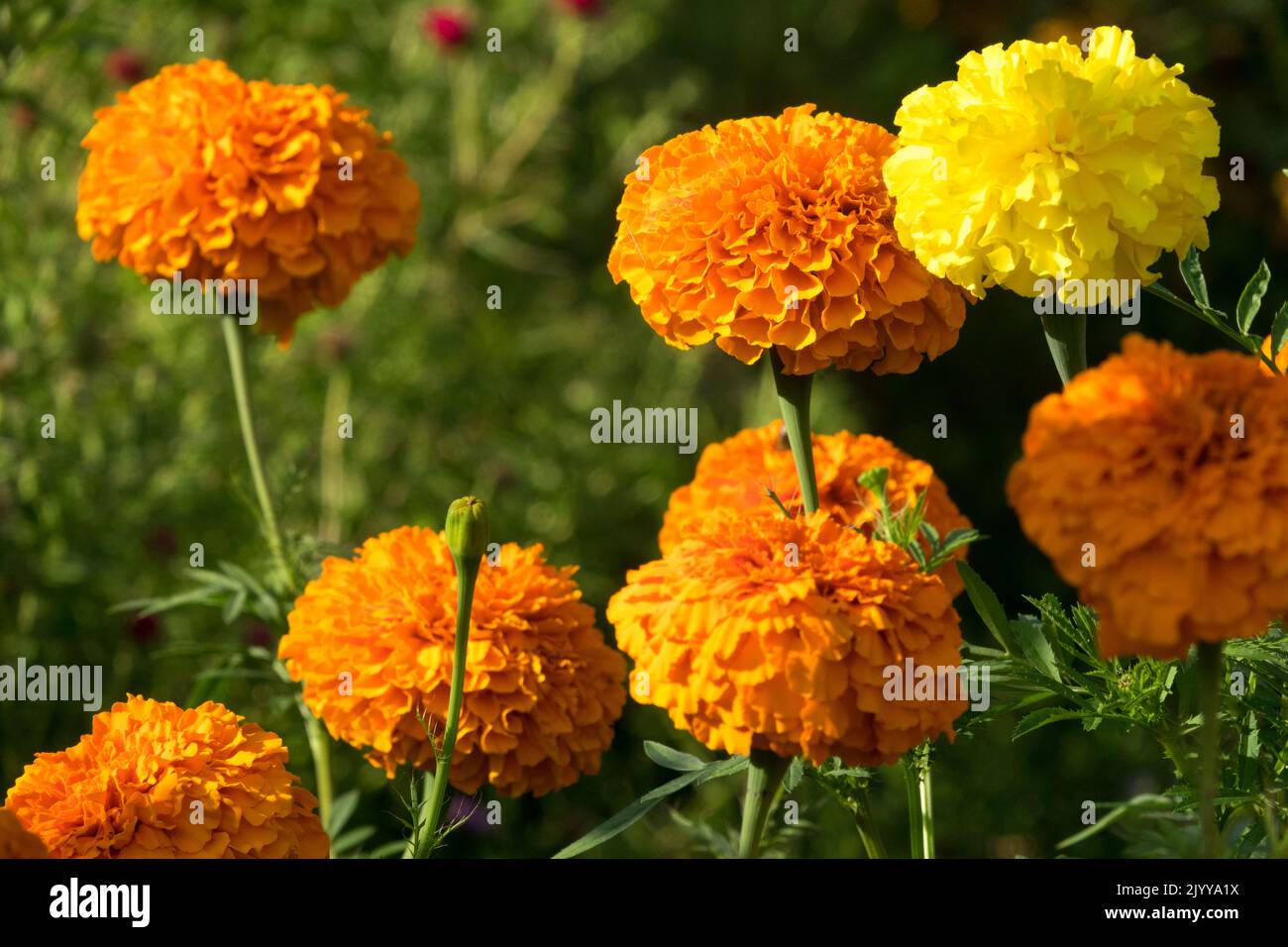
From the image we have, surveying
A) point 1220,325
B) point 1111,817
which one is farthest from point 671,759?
point 1220,325

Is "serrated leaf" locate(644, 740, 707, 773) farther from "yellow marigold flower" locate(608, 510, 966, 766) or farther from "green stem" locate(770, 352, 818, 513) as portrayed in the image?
"green stem" locate(770, 352, 818, 513)

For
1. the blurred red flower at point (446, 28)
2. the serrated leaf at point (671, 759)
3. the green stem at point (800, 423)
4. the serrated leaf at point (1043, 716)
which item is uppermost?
the blurred red flower at point (446, 28)

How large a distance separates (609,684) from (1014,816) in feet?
5.86

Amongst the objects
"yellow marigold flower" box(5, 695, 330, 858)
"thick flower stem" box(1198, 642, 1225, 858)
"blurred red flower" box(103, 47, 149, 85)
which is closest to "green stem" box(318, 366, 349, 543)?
"blurred red flower" box(103, 47, 149, 85)

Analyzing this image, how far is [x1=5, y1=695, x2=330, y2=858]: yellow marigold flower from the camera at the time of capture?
1141 mm

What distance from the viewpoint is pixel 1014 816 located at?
2.98m

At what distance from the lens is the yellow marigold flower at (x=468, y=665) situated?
1.32 meters

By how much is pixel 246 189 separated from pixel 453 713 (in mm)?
670

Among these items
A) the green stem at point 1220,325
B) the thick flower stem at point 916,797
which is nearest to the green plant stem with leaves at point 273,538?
the thick flower stem at point 916,797

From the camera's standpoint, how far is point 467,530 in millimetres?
1198

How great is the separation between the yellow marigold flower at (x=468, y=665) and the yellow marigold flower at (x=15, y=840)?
329 millimetres

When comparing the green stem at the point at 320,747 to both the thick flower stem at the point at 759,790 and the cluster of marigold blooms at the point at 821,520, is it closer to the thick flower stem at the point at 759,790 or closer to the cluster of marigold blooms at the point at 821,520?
the cluster of marigold blooms at the point at 821,520
